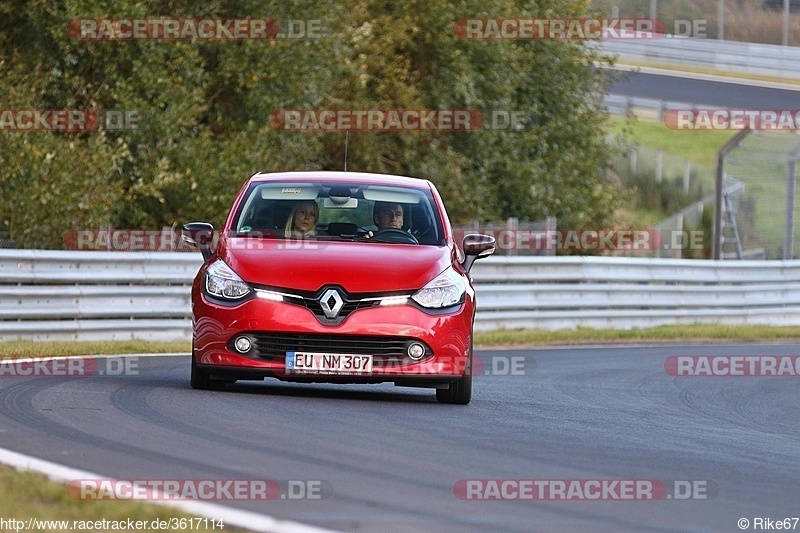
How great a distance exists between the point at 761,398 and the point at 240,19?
1360cm

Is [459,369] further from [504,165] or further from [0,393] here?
[504,165]

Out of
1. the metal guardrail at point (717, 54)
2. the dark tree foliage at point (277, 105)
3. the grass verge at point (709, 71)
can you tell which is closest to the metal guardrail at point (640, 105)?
the grass verge at point (709, 71)

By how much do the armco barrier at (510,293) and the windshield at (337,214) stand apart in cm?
504

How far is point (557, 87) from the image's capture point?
3114cm

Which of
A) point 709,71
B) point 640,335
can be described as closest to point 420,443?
point 640,335

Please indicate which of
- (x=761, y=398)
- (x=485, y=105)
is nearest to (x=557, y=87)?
(x=485, y=105)

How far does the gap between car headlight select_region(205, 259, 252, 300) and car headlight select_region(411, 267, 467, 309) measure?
1121 millimetres

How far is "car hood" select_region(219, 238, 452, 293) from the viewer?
9680 mm

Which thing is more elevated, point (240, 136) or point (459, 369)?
point (240, 136)

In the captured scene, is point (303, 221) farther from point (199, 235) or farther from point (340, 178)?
point (199, 235)

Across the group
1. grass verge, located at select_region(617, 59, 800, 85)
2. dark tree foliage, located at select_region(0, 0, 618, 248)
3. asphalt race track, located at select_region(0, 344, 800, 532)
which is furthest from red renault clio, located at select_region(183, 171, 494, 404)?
grass verge, located at select_region(617, 59, 800, 85)

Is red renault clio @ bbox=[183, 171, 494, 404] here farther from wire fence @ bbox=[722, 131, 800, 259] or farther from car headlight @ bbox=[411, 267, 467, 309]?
wire fence @ bbox=[722, 131, 800, 259]

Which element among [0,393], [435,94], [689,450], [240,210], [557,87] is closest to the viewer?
[689,450]

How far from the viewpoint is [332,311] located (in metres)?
9.59
